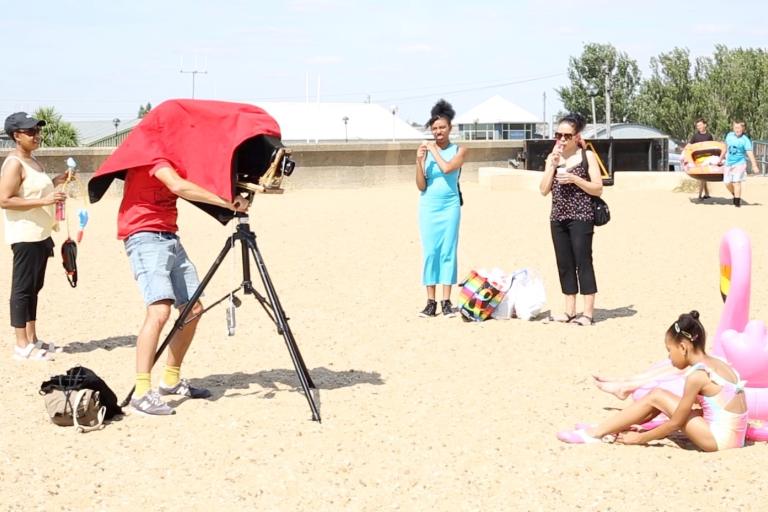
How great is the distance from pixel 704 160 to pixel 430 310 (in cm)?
1167

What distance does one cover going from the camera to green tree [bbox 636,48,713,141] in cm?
6719

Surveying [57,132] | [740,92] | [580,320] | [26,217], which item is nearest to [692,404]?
[580,320]

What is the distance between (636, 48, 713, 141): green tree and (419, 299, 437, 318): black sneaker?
60.1 metres

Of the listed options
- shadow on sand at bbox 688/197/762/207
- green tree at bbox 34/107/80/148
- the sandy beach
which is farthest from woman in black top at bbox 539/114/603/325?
green tree at bbox 34/107/80/148

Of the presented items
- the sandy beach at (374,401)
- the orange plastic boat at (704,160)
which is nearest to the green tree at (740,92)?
the orange plastic boat at (704,160)

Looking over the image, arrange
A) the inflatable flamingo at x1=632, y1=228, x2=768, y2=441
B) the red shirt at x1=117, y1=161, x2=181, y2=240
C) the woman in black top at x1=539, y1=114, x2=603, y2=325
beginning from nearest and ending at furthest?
the inflatable flamingo at x1=632, y1=228, x2=768, y2=441 → the red shirt at x1=117, y1=161, x2=181, y2=240 → the woman in black top at x1=539, y1=114, x2=603, y2=325

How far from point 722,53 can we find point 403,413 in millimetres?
65590

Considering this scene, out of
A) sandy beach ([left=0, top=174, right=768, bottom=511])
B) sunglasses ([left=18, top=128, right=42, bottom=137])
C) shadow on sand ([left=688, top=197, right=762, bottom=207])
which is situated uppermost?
sunglasses ([left=18, top=128, right=42, bottom=137])

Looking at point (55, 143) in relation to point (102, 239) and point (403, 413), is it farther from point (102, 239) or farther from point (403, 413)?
point (403, 413)

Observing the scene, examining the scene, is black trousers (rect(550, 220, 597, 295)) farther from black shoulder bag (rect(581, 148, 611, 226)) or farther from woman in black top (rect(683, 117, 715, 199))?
woman in black top (rect(683, 117, 715, 199))

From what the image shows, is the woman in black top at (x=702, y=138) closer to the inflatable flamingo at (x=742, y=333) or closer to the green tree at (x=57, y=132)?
the inflatable flamingo at (x=742, y=333)

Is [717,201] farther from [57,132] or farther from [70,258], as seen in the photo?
[57,132]

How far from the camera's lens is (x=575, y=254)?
9641mm

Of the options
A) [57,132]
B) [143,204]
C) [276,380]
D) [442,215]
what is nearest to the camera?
[143,204]
